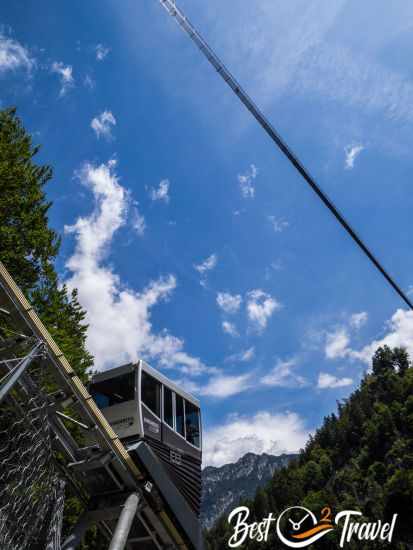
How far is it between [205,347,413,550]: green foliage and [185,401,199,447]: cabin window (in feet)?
273

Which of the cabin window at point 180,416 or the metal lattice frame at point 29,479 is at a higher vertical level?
the cabin window at point 180,416

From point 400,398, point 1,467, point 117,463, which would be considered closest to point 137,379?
point 117,463

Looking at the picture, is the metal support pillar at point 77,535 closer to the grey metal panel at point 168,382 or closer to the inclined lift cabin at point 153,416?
the inclined lift cabin at point 153,416

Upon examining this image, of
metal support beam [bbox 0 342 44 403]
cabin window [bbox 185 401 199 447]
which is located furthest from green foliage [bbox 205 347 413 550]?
metal support beam [bbox 0 342 44 403]

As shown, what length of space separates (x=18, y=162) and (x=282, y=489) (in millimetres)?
135192

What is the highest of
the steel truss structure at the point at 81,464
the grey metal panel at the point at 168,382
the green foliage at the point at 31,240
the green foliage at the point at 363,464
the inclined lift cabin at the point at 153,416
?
the green foliage at the point at 363,464

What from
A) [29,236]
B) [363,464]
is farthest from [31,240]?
[363,464]

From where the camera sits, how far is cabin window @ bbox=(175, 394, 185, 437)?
11.7 m

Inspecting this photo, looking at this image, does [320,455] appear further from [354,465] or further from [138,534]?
[138,534]

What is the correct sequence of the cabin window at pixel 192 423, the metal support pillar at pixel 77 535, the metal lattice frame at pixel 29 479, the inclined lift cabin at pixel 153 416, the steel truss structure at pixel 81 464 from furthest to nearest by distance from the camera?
the cabin window at pixel 192 423
the inclined lift cabin at pixel 153 416
the metal support pillar at pixel 77 535
the steel truss structure at pixel 81 464
the metal lattice frame at pixel 29 479

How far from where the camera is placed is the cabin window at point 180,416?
38.4 feet

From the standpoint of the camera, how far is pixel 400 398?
440 ft

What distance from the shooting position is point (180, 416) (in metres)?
11.9

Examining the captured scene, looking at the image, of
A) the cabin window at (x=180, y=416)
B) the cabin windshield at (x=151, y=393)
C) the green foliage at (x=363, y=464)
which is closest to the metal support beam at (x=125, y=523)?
the cabin windshield at (x=151, y=393)
